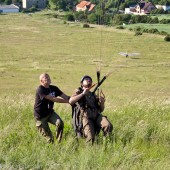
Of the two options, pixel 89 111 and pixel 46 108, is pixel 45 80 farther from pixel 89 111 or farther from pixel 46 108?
pixel 89 111

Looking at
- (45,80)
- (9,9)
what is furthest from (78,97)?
(9,9)

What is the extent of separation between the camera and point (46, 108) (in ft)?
21.0

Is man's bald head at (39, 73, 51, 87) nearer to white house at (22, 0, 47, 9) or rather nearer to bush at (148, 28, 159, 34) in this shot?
bush at (148, 28, 159, 34)

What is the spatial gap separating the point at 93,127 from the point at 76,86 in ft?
71.1

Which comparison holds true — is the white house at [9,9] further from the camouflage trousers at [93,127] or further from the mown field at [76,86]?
the camouflage trousers at [93,127]

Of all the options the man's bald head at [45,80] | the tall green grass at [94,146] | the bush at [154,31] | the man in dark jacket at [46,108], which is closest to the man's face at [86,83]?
the man in dark jacket at [46,108]

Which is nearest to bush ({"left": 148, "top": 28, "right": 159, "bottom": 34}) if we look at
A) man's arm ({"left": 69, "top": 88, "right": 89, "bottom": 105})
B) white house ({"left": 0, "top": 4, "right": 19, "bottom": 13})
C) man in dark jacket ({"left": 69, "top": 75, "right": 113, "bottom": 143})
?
man in dark jacket ({"left": 69, "top": 75, "right": 113, "bottom": 143})

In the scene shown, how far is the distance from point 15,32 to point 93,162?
6570 cm

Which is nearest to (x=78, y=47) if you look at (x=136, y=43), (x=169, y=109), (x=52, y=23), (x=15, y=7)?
(x=136, y=43)

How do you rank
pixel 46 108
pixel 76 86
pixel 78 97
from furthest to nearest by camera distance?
pixel 76 86 → pixel 46 108 → pixel 78 97

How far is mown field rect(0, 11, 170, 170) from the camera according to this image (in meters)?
5.03

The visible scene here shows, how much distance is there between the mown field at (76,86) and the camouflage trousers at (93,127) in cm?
13

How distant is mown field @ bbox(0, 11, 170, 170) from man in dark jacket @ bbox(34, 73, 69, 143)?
6.9 inches

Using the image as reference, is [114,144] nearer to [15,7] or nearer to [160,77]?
[160,77]
